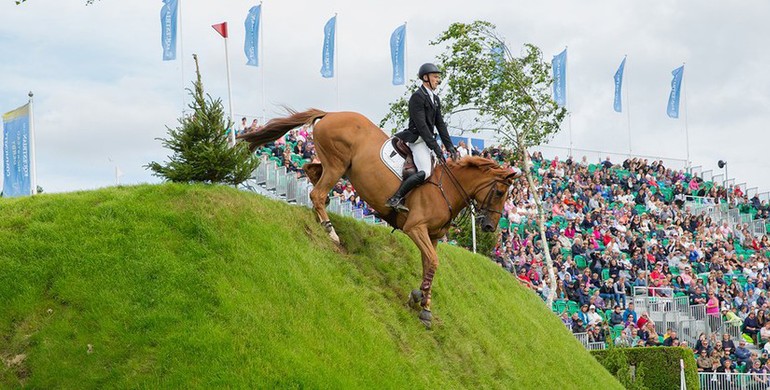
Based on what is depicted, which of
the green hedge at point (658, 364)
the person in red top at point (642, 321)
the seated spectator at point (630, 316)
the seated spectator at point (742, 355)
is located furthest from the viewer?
the seated spectator at point (630, 316)

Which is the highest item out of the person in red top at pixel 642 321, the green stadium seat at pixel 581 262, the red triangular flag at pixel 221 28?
the red triangular flag at pixel 221 28

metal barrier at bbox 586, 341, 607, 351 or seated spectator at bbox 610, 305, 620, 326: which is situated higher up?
seated spectator at bbox 610, 305, 620, 326

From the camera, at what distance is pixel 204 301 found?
15.3 metres

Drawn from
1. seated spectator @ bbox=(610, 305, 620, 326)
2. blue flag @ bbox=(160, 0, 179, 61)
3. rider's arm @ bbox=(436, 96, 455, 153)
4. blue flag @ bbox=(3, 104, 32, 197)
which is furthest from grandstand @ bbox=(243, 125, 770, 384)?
rider's arm @ bbox=(436, 96, 455, 153)

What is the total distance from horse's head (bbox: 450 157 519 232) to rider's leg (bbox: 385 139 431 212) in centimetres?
74

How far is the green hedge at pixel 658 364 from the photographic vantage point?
1259 inches

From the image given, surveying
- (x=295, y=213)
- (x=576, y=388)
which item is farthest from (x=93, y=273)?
(x=576, y=388)

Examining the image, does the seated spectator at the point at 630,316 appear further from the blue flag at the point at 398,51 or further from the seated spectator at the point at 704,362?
the blue flag at the point at 398,51

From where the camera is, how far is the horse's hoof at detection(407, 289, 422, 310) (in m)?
18.6

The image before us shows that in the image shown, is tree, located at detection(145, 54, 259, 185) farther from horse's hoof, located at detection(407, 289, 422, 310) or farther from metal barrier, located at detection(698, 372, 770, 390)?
metal barrier, located at detection(698, 372, 770, 390)

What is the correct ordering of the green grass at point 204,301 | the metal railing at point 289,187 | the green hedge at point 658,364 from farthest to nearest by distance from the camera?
the metal railing at point 289,187
the green hedge at point 658,364
the green grass at point 204,301

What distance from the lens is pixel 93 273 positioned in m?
15.6

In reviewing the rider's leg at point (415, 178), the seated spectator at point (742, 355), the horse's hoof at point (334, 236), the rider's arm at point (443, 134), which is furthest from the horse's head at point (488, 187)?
the seated spectator at point (742, 355)

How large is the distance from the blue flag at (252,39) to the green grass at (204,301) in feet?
101
